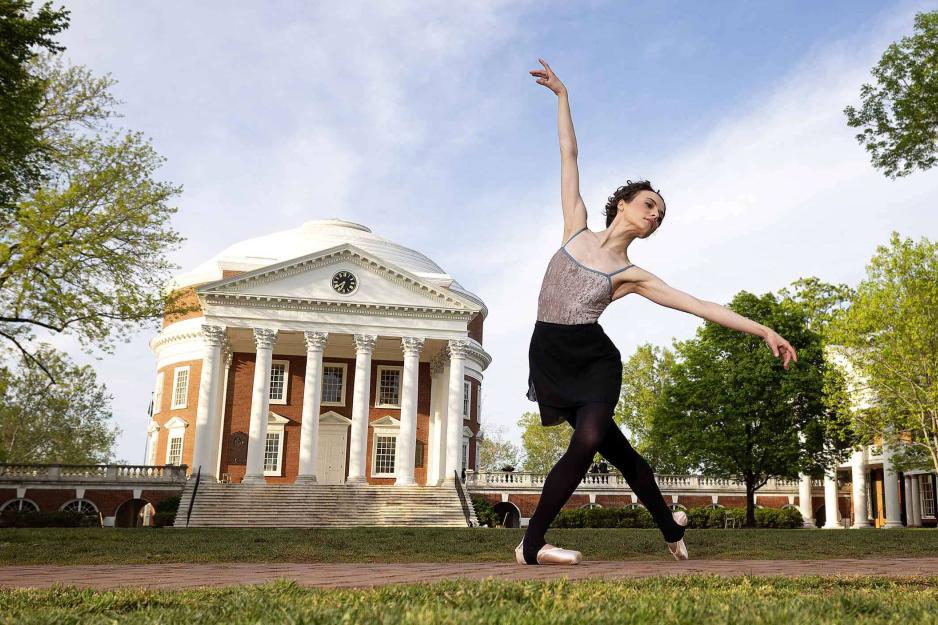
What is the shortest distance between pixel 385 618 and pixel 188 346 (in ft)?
154

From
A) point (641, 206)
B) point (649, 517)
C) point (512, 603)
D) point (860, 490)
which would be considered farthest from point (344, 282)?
point (512, 603)

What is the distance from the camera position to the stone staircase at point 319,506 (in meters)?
32.9

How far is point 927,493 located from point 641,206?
154 ft

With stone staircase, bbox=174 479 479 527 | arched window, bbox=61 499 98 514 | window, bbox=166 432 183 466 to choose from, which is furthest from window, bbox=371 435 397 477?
arched window, bbox=61 499 98 514

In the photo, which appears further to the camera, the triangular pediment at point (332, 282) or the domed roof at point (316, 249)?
the domed roof at point (316, 249)

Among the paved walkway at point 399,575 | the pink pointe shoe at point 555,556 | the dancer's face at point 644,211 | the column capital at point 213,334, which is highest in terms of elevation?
the column capital at point 213,334

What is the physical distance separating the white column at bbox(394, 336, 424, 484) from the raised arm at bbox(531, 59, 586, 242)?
3310 centimetres

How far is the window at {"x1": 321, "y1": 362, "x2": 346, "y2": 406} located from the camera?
44188mm

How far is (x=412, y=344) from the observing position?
39.4 m

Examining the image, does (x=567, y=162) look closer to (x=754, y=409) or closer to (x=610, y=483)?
(x=754, y=409)

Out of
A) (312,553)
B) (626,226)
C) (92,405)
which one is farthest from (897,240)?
(92,405)

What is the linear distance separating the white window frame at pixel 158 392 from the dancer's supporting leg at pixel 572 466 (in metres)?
47.1

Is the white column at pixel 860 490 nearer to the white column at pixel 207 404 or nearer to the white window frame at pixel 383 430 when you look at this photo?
the white window frame at pixel 383 430

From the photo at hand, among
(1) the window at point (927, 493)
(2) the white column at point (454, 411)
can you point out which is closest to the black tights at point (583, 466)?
(2) the white column at point (454, 411)
